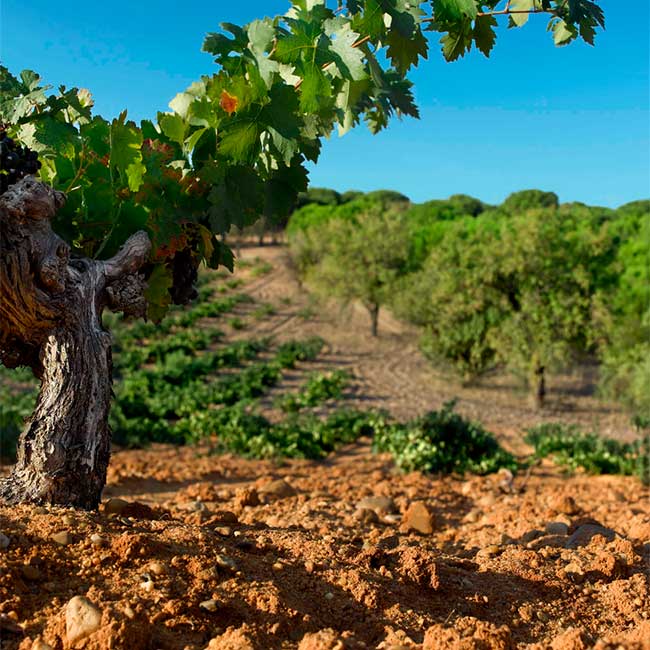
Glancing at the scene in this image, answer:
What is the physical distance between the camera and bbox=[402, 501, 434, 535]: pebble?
4.79m

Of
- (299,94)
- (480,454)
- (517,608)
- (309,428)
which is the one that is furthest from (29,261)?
(309,428)

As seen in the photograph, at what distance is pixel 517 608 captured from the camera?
262 centimetres

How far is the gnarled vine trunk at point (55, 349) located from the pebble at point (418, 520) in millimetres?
2367

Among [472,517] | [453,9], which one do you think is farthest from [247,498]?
[453,9]

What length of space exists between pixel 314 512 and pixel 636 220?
24.4m

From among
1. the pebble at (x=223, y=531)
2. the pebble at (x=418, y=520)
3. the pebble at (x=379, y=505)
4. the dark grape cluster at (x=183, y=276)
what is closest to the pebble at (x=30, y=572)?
the pebble at (x=223, y=531)

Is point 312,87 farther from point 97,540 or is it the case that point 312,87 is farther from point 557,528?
point 557,528

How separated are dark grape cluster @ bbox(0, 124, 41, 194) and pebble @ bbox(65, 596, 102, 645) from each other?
1.66 meters

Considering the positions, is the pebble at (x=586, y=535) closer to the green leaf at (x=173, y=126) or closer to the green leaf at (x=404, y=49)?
the green leaf at (x=404, y=49)

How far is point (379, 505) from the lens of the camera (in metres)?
5.42

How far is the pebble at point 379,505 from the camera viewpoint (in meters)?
5.32

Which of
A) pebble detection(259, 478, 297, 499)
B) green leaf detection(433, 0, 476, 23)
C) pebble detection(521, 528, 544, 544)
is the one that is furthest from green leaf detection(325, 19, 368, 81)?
pebble detection(259, 478, 297, 499)

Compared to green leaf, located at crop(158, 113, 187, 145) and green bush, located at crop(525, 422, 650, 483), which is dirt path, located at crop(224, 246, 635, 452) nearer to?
green bush, located at crop(525, 422, 650, 483)

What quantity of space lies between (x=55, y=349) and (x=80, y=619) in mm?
1325
